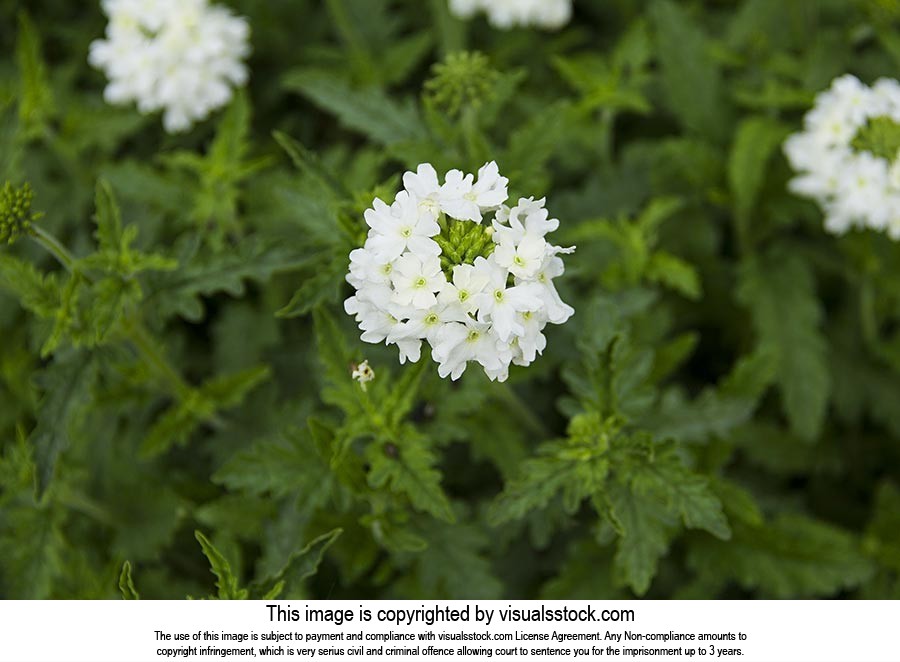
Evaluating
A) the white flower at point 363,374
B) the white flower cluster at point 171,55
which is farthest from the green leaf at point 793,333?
the white flower cluster at point 171,55

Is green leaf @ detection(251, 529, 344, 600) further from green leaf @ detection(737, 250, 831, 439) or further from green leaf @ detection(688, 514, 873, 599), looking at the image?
green leaf @ detection(737, 250, 831, 439)

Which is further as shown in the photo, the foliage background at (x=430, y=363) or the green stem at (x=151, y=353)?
the green stem at (x=151, y=353)

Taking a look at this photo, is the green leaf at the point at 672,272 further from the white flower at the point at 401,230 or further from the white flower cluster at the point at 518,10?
the white flower at the point at 401,230

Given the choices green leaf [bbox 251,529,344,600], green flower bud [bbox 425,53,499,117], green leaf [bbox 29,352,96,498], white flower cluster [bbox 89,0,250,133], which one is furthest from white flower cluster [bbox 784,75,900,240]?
green leaf [bbox 29,352,96,498]

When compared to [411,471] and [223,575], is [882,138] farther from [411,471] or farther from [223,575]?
[223,575]

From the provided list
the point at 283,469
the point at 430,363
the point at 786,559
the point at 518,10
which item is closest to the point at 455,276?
the point at 430,363
